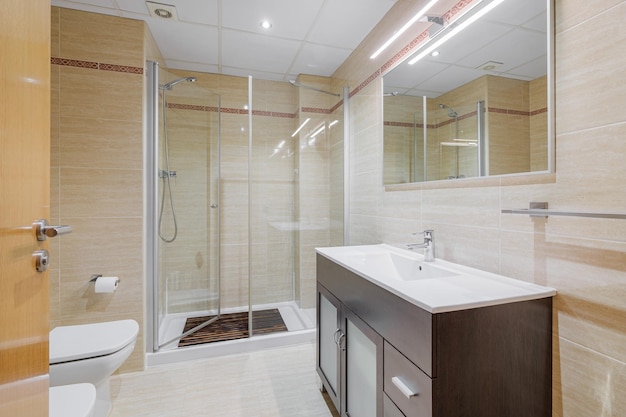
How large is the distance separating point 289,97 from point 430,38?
1.37 metres

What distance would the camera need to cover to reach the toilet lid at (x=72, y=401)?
3.60ft

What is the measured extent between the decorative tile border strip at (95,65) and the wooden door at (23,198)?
126 centimetres

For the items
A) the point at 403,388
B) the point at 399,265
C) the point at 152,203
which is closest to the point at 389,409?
the point at 403,388

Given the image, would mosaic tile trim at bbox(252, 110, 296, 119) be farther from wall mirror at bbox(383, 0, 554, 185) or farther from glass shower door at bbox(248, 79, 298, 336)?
A: wall mirror at bbox(383, 0, 554, 185)

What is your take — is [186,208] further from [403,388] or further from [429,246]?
[403,388]

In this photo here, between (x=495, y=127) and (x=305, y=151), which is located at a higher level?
(x=305, y=151)

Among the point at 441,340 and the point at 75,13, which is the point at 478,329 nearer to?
the point at 441,340

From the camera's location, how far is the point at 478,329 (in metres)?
0.90

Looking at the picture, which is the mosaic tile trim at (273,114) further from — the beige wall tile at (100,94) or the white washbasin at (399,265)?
the white washbasin at (399,265)

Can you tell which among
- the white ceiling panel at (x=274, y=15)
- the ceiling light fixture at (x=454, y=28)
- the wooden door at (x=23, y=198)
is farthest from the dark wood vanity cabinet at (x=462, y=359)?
the white ceiling panel at (x=274, y=15)

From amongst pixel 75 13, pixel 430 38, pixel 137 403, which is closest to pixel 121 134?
pixel 75 13

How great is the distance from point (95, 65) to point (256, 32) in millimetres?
1128

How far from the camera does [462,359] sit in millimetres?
870

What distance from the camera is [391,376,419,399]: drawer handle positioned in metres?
0.91
